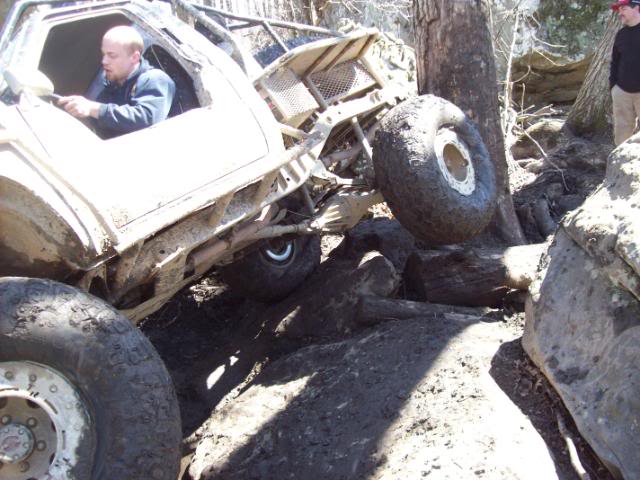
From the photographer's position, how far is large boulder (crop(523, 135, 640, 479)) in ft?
9.09

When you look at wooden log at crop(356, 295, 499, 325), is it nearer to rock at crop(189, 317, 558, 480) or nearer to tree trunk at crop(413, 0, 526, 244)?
rock at crop(189, 317, 558, 480)

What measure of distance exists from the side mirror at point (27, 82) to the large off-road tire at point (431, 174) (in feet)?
6.95

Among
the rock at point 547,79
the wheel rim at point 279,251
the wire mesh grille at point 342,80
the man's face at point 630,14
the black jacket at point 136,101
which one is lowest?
the rock at point 547,79

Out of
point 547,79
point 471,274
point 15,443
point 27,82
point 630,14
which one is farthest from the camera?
point 547,79

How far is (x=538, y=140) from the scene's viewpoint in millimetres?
7801

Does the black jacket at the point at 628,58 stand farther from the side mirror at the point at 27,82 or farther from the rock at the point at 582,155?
the side mirror at the point at 27,82

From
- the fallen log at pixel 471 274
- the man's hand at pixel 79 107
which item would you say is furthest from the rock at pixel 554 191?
the man's hand at pixel 79 107

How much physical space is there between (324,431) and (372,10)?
7.55 m

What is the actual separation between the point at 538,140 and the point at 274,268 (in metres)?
3.90

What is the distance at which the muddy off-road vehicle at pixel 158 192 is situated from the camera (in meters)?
2.87

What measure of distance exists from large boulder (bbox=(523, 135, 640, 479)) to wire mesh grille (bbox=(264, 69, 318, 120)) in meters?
1.77

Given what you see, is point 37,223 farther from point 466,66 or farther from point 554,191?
point 554,191

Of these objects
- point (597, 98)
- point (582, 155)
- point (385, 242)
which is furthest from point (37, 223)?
point (597, 98)

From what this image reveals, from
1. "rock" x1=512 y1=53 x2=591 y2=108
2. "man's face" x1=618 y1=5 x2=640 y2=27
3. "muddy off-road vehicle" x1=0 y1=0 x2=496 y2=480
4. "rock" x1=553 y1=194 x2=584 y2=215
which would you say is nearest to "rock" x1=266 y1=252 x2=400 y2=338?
"muddy off-road vehicle" x1=0 y1=0 x2=496 y2=480
